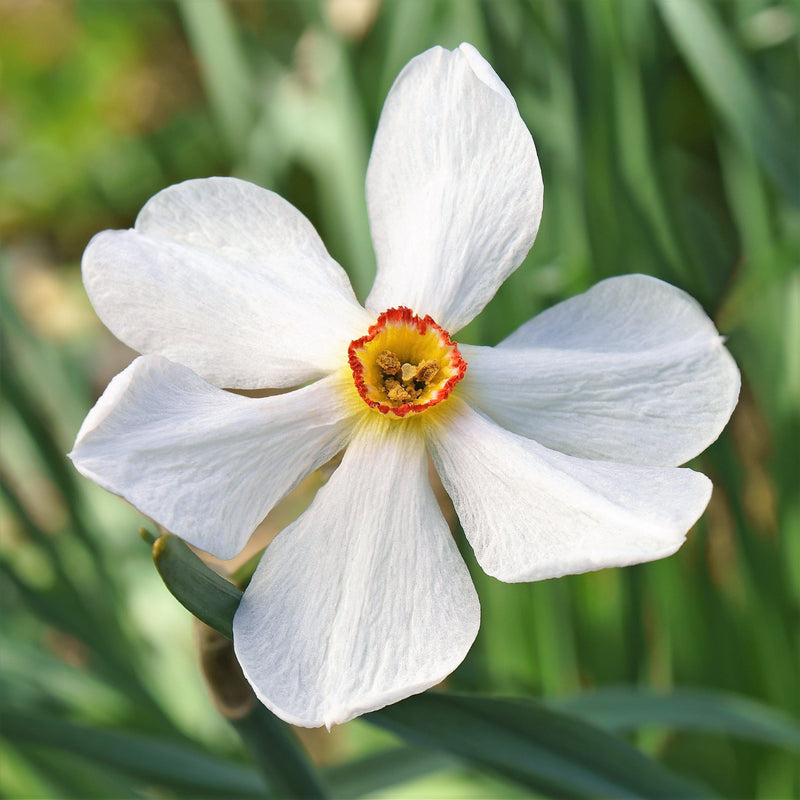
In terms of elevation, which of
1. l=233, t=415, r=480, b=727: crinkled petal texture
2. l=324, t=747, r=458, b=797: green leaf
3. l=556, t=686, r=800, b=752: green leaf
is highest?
l=233, t=415, r=480, b=727: crinkled petal texture

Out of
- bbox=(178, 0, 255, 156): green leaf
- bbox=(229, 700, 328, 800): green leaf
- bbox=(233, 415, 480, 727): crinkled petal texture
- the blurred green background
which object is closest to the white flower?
bbox=(233, 415, 480, 727): crinkled petal texture

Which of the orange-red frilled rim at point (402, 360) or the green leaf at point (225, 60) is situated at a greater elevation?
the green leaf at point (225, 60)

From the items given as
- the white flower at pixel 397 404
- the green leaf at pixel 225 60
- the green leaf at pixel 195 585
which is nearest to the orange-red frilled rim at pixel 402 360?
the white flower at pixel 397 404

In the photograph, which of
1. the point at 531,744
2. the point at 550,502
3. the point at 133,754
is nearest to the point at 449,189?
the point at 550,502

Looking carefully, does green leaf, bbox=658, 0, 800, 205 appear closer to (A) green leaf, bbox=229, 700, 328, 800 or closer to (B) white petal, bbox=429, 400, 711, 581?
(B) white petal, bbox=429, 400, 711, 581

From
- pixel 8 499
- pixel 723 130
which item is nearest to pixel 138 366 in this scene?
pixel 8 499

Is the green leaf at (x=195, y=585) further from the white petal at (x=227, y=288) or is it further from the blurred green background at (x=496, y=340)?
the blurred green background at (x=496, y=340)

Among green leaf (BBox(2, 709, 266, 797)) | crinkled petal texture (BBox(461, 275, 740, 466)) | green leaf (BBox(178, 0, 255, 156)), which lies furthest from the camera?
green leaf (BBox(178, 0, 255, 156))
